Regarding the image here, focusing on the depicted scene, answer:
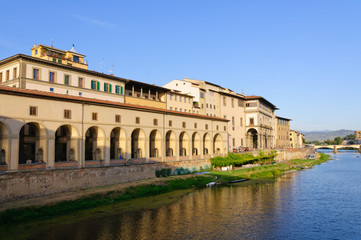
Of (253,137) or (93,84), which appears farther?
(253,137)

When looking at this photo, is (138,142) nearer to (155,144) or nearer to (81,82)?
(155,144)

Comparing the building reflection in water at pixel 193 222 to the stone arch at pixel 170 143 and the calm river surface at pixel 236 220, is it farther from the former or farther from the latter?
the stone arch at pixel 170 143

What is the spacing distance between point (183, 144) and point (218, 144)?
39.5ft

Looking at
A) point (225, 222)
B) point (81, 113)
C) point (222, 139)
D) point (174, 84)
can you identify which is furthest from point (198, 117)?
point (225, 222)

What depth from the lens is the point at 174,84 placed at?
74.9 m

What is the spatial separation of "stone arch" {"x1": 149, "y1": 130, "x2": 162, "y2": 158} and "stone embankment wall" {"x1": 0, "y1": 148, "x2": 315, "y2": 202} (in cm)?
248

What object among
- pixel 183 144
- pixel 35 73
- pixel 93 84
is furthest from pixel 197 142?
pixel 35 73

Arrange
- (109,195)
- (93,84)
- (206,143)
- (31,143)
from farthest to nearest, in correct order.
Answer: (206,143) < (93,84) < (31,143) < (109,195)

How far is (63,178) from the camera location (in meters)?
34.1

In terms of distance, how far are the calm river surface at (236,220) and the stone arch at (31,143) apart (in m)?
11.1

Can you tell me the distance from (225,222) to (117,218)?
1045 centimetres

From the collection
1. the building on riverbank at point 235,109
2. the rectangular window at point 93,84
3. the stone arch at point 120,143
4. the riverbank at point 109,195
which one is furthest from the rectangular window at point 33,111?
the building on riverbank at point 235,109

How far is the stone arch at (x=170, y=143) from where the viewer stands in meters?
52.2

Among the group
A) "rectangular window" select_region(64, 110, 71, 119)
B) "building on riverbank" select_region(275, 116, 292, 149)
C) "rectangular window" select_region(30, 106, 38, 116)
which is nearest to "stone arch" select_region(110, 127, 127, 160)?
"rectangular window" select_region(64, 110, 71, 119)
